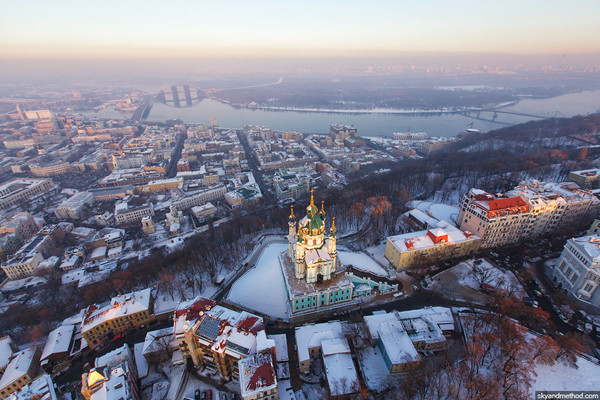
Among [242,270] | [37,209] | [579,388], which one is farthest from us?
[37,209]

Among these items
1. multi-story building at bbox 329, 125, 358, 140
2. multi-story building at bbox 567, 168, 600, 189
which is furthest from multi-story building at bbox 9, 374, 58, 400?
multi-story building at bbox 329, 125, 358, 140

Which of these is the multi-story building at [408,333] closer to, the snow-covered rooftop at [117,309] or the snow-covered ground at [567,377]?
the snow-covered ground at [567,377]

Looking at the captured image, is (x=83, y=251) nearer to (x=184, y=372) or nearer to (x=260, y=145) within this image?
(x=184, y=372)

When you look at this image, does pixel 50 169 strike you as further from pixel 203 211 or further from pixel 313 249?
pixel 313 249

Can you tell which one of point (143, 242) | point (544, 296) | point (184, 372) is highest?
point (544, 296)

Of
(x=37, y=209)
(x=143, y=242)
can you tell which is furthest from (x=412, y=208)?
(x=37, y=209)

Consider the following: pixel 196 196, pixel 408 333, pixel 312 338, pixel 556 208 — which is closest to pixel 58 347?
pixel 312 338

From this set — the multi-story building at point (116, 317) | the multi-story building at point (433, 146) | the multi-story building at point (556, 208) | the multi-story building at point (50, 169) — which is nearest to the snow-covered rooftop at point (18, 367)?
the multi-story building at point (116, 317)
